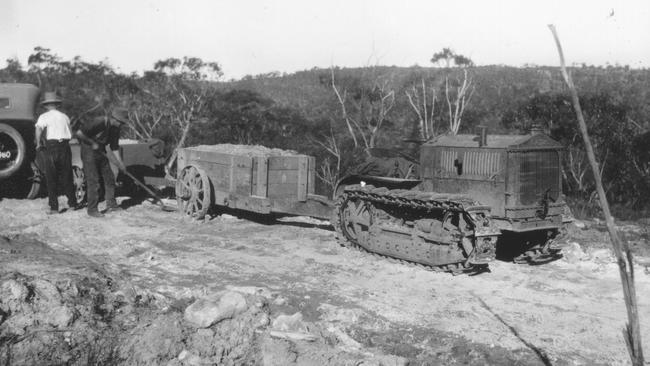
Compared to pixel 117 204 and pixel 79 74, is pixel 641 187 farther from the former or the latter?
pixel 79 74

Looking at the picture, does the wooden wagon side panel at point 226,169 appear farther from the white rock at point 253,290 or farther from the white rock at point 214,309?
the white rock at point 214,309

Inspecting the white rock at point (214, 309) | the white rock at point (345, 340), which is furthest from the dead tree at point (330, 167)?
the white rock at point (345, 340)

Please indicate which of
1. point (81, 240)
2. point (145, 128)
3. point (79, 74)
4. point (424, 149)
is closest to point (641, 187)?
point (424, 149)

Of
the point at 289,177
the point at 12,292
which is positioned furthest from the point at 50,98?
the point at 12,292

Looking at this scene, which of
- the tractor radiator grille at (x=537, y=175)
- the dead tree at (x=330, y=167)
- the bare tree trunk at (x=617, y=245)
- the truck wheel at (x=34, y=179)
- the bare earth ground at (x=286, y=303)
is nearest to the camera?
the bare tree trunk at (x=617, y=245)

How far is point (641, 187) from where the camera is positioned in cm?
1761

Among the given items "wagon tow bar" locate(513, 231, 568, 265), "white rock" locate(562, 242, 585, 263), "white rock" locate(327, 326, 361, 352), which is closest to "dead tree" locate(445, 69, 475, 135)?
"white rock" locate(562, 242, 585, 263)

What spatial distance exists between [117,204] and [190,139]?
13.4 m

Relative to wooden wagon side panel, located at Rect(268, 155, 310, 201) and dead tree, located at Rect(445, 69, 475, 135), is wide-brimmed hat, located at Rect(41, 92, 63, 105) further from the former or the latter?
dead tree, located at Rect(445, 69, 475, 135)

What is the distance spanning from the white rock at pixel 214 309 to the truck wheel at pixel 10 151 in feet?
23.2

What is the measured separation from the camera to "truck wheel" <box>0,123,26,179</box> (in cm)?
1104

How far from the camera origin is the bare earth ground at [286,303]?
4836 millimetres

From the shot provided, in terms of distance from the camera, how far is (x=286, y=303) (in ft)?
20.2

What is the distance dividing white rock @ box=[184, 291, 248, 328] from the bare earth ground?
0.29 ft
